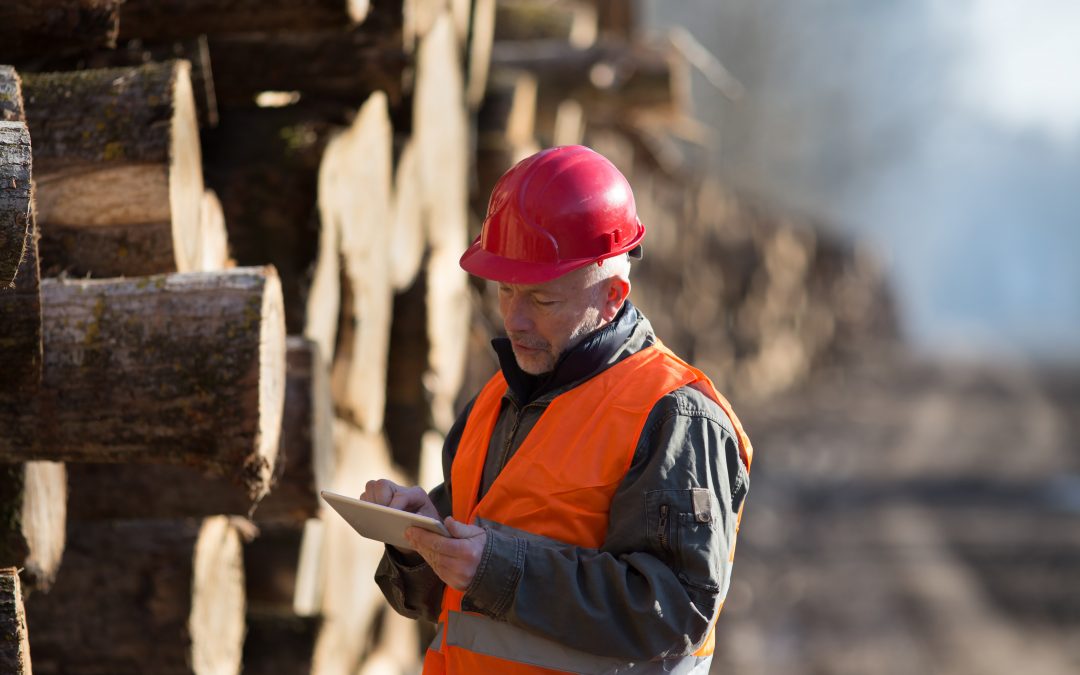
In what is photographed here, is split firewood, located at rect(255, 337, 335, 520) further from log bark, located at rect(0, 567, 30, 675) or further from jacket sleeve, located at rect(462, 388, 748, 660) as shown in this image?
jacket sleeve, located at rect(462, 388, 748, 660)

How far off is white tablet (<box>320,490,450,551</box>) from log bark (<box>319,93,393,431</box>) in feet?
3.60

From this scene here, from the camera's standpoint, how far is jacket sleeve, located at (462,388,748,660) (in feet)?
5.92

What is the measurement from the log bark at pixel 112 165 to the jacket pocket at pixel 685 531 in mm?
1066

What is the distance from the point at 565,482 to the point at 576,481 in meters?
0.02

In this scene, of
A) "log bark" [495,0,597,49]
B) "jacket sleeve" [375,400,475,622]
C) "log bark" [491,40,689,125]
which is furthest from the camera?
"log bark" [495,0,597,49]

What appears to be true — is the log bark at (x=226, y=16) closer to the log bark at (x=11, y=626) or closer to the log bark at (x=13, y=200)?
the log bark at (x=13, y=200)

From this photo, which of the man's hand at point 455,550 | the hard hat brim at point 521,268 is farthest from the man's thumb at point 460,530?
the hard hat brim at point 521,268

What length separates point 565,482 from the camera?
1882mm

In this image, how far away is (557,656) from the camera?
1.87m

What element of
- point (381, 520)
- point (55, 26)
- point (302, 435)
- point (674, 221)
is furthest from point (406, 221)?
point (674, 221)

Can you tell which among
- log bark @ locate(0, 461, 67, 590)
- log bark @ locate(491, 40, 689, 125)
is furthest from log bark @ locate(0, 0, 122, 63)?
log bark @ locate(491, 40, 689, 125)

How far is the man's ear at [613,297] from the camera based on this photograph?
202cm

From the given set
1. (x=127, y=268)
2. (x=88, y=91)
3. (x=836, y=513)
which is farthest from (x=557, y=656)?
(x=836, y=513)

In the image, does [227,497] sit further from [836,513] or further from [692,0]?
[692,0]
